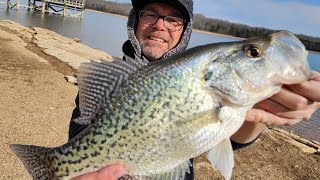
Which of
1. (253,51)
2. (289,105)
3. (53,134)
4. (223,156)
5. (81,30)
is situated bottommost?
(81,30)

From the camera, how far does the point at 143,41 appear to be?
400 centimetres

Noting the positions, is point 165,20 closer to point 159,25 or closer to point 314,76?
point 159,25

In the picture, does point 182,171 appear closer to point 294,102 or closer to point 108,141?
point 108,141

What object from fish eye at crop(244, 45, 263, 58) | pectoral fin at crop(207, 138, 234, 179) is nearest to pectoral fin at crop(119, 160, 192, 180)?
pectoral fin at crop(207, 138, 234, 179)

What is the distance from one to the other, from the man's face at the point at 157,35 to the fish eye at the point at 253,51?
5.58 feet

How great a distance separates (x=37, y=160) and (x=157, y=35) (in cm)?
189

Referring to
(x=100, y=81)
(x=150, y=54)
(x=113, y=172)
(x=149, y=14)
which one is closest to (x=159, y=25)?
(x=149, y=14)

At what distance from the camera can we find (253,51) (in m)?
2.31

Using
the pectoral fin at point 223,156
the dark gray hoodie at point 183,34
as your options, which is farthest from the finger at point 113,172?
the dark gray hoodie at point 183,34

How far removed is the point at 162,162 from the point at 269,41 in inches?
40.6

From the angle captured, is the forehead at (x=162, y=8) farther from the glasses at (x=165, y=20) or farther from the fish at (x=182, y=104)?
the fish at (x=182, y=104)

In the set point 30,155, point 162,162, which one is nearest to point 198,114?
A: point 162,162

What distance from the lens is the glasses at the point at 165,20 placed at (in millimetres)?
3940

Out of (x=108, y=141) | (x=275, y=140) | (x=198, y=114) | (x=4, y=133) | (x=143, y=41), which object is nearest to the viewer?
(x=198, y=114)
